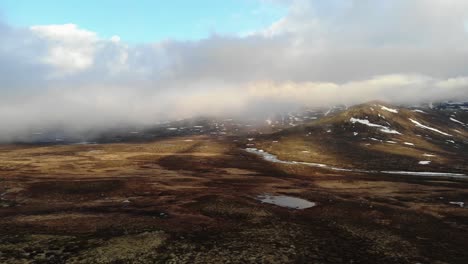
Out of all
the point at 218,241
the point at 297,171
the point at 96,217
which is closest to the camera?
the point at 218,241

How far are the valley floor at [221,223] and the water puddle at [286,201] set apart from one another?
5.72ft

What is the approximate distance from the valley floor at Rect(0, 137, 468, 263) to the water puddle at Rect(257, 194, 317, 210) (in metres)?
1.74

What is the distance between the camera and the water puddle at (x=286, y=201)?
58.8 meters

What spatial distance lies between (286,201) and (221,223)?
20.4 metres

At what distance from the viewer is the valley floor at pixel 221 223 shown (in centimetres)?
3378

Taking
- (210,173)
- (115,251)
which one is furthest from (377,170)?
(115,251)

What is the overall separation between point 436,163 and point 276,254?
131 meters

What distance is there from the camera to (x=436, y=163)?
14425 centimetres

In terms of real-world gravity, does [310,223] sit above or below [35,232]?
below

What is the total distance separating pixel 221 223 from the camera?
4550 centimetres

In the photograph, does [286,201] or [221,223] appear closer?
[221,223]

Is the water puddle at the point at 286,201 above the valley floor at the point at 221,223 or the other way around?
the other way around

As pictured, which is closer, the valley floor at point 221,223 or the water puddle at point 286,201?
the valley floor at point 221,223

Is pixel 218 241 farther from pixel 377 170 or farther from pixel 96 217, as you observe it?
pixel 377 170
